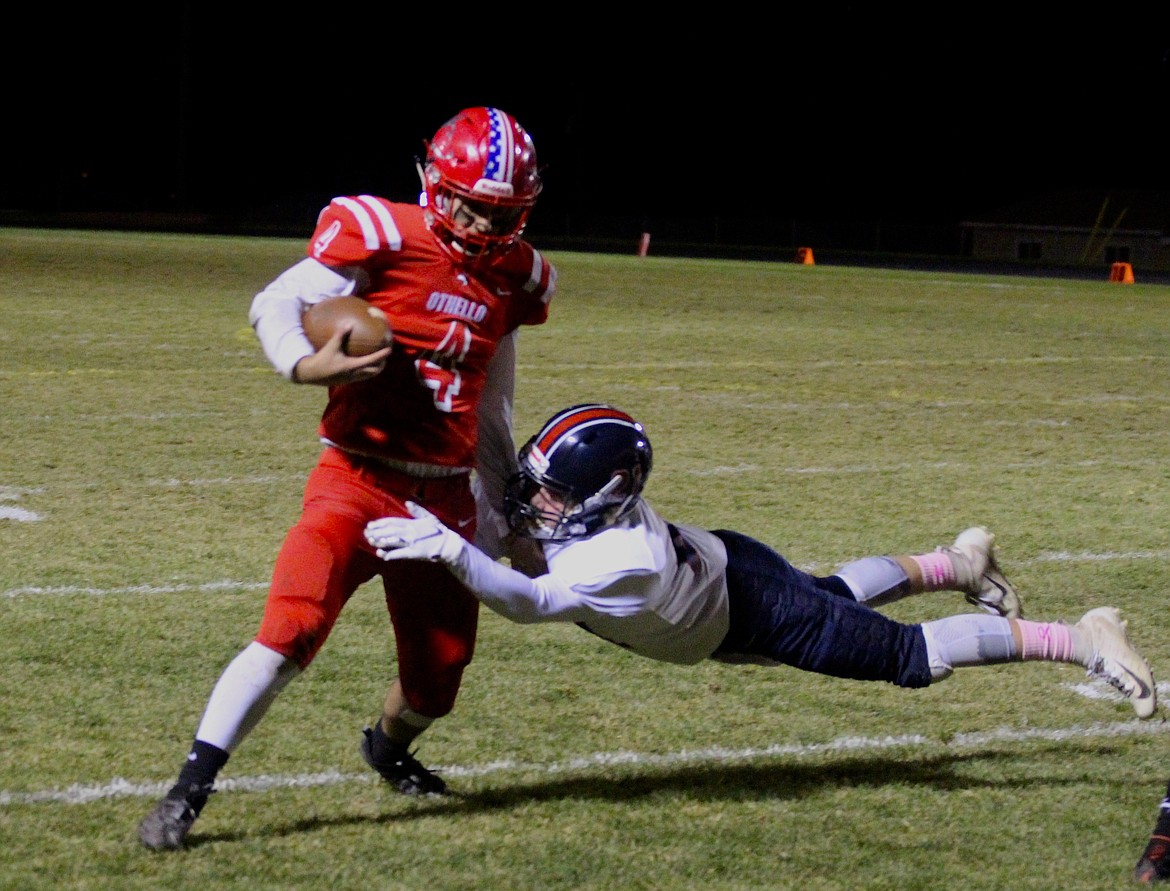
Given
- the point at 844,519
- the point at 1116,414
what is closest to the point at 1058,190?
the point at 1116,414

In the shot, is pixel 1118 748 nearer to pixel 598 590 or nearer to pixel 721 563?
pixel 721 563

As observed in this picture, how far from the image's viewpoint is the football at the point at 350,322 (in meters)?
3.55

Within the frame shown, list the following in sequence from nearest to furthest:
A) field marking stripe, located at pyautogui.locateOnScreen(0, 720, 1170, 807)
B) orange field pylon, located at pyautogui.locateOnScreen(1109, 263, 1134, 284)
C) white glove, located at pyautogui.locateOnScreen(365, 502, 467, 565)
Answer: white glove, located at pyautogui.locateOnScreen(365, 502, 467, 565), field marking stripe, located at pyautogui.locateOnScreen(0, 720, 1170, 807), orange field pylon, located at pyautogui.locateOnScreen(1109, 263, 1134, 284)

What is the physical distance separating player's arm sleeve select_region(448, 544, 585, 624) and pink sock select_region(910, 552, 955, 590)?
126 cm

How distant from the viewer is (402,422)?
382 centimetres

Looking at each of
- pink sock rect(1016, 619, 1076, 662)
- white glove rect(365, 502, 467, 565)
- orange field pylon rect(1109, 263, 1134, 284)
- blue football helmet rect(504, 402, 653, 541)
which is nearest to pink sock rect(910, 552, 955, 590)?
pink sock rect(1016, 619, 1076, 662)

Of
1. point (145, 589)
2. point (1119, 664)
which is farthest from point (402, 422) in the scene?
point (145, 589)

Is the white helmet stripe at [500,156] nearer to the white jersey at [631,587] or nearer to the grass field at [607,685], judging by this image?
the white jersey at [631,587]

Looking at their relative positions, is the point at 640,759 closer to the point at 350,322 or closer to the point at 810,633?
the point at 810,633

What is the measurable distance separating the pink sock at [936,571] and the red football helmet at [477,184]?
60.4 inches

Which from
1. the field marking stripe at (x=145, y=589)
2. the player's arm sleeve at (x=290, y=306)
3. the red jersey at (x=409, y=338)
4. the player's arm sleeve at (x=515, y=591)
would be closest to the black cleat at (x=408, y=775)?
the player's arm sleeve at (x=515, y=591)

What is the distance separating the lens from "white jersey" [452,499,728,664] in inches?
139

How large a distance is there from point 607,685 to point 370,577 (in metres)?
1.28

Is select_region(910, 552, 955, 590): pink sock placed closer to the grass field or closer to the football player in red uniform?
the grass field
